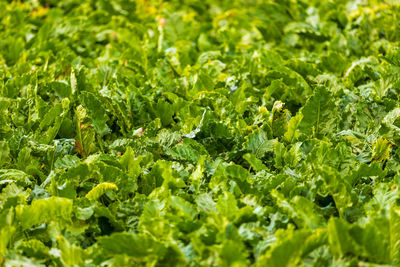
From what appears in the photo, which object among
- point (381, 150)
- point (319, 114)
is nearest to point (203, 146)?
point (319, 114)

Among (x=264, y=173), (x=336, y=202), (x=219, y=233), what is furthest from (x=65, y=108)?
(x=336, y=202)

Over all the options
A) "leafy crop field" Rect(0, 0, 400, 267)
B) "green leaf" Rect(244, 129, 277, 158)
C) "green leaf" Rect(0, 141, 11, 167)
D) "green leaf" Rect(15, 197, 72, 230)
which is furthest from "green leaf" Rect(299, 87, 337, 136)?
"green leaf" Rect(0, 141, 11, 167)

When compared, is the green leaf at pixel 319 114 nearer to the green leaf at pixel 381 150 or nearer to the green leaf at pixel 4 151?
the green leaf at pixel 381 150

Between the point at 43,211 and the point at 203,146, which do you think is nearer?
the point at 43,211

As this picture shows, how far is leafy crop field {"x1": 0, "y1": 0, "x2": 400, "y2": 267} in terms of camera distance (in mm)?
1811

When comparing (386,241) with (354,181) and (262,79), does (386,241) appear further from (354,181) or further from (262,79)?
(262,79)

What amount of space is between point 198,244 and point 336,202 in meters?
0.61

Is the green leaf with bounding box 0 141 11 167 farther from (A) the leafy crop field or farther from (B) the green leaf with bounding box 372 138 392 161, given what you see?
(B) the green leaf with bounding box 372 138 392 161

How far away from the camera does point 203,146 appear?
2545 mm

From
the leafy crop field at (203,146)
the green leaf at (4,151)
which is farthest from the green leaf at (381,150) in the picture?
the green leaf at (4,151)

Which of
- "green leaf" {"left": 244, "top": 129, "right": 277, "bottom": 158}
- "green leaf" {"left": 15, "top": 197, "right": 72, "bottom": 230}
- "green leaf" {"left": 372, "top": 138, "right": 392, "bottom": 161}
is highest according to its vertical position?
"green leaf" {"left": 15, "top": 197, "right": 72, "bottom": 230}

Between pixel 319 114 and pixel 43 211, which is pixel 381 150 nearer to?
pixel 319 114

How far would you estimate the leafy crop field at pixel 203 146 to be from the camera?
1811 millimetres

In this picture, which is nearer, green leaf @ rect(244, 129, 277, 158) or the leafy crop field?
the leafy crop field
